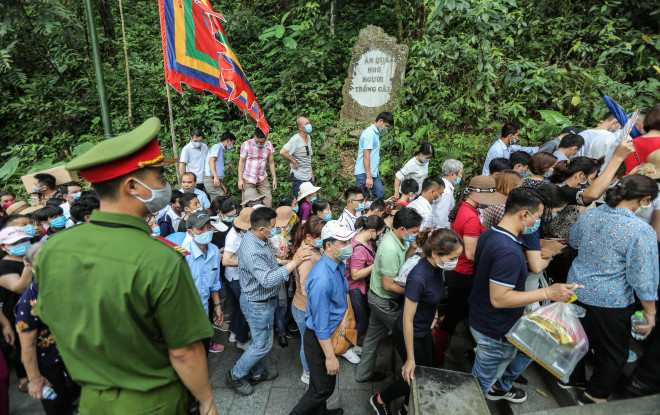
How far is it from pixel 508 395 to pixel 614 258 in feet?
5.50

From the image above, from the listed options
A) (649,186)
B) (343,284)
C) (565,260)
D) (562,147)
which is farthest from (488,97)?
(343,284)

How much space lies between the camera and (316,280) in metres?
2.88

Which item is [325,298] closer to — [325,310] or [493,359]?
[325,310]

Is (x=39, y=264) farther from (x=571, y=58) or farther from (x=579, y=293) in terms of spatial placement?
(x=571, y=58)

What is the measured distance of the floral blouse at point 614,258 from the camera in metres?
2.88

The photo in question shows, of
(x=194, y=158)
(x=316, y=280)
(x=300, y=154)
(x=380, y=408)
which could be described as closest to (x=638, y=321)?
(x=380, y=408)

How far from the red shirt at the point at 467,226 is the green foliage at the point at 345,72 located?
13.0 ft

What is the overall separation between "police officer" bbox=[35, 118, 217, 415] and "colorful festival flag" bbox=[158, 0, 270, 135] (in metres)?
3.96

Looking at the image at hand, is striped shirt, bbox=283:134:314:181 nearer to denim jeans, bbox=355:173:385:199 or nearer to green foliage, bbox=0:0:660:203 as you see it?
denim jeans, bbox=355:173:385:199

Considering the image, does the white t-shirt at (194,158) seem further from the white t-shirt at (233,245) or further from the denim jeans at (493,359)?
the denim jeans at (493,359)

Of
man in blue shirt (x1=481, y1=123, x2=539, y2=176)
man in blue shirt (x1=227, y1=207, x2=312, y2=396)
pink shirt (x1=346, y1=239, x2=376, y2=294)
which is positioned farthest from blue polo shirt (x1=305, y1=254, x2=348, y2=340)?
man in blue shirt (x1=481, y1=123, x2=539, y2=176)

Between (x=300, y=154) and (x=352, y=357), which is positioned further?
(x=300, y=154)

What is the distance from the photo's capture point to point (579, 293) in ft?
10.6

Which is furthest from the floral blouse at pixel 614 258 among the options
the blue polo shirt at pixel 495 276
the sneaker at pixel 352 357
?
the sneaker at pixel 352 357
